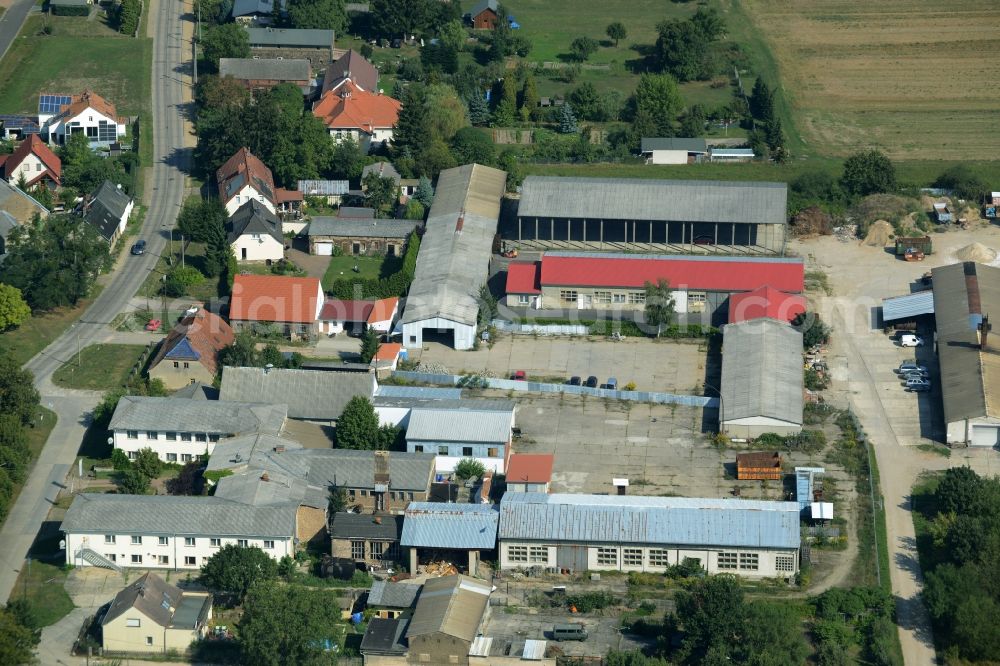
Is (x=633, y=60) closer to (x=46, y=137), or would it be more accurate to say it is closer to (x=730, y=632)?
(x=46, y=137)

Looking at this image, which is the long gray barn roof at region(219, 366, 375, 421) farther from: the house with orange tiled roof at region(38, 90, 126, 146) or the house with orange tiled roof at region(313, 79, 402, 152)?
the house with orange tiled roof at region(38, 90, 126, 146)

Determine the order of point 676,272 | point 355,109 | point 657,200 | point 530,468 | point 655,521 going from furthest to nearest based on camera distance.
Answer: point 355,109, point 657,200, point 676,272, point 530,468, point 655,521

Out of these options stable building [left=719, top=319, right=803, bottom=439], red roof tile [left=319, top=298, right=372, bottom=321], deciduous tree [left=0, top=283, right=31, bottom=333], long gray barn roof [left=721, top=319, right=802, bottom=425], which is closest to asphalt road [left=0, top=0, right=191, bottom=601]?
deciduous tree [left=0, top=283, right=31, bottom=333]

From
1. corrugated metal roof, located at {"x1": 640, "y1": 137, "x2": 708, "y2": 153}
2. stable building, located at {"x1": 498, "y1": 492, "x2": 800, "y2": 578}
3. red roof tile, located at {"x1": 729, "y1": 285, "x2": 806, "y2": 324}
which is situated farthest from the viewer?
corrugated metal roof, located at {"x1": 640, "y1": 137, "x2": 708, "y2": 153}

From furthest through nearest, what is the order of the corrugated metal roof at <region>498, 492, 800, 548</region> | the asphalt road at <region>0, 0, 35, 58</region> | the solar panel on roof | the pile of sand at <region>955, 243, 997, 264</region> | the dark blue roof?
the asphalt road at <region>0, 0, 35, 58</region> < the solar panel on roof < the pile of sand at <region>955, 243, 997, 264</region> < the dark blue roof < the corrugated metal roof at <region>498, 492, 800, 548</region>

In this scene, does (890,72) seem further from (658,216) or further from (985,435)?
(985,435)

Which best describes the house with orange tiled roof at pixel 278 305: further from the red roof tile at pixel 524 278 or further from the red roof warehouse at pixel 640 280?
the red roof warehouse at pixel 640 280

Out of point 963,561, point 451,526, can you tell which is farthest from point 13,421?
point 963,561
